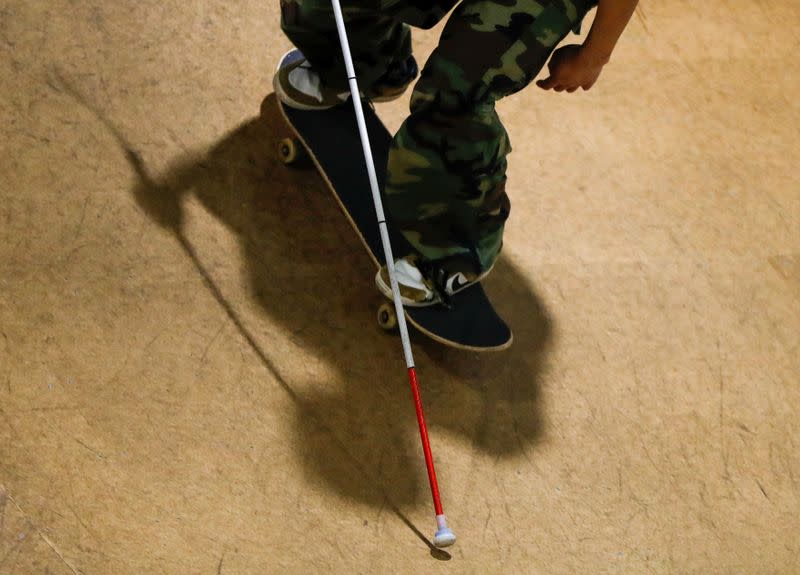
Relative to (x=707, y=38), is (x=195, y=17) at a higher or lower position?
higher

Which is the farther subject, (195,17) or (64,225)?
(195,17)

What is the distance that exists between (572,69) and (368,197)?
1.65 ft

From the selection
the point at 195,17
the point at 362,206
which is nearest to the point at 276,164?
the point at 362,206

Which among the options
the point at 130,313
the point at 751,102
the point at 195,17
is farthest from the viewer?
the point at 751,102

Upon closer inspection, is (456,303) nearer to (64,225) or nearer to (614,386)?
(614,386)

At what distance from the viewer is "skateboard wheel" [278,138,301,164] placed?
1.84 m

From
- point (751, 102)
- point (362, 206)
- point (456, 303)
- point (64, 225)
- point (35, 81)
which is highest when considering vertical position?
point (35, 81)

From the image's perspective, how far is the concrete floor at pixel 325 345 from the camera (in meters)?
1.43

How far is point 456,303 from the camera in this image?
171 cm

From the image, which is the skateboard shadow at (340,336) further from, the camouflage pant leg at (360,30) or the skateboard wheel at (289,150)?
the camouflage pant leg at (360,30)

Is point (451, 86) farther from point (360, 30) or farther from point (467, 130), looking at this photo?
point (360, 30)

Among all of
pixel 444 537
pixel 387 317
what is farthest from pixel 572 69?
pixel 444 537

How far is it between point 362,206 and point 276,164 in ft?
0.79

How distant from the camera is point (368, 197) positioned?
1.77 metres
